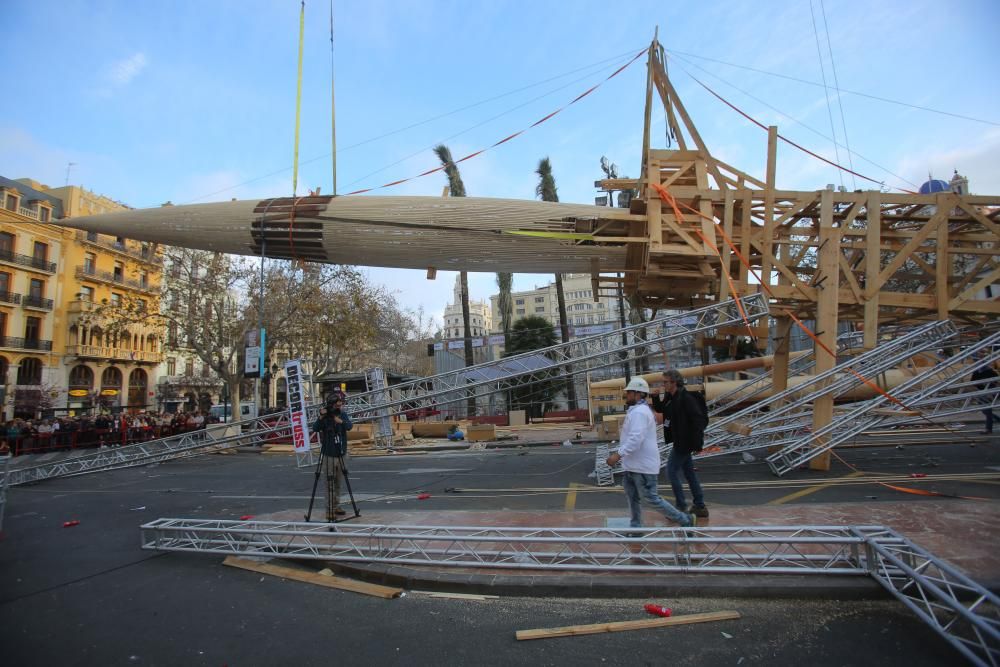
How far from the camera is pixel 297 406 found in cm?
726

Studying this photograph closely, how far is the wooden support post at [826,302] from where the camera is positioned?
8172mm

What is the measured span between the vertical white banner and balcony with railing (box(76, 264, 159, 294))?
114 feet

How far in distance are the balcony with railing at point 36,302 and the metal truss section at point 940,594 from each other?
144ft

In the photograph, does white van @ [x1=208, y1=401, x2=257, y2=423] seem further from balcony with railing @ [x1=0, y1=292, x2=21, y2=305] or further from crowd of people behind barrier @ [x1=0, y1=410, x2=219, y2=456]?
balcony with railing @ [x1=0, y1=292, x2=21, y2=305]

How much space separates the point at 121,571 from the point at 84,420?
2071cm

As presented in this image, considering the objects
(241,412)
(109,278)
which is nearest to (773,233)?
(241,412)

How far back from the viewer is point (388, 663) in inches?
120

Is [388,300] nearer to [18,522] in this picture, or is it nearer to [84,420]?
[84,420]

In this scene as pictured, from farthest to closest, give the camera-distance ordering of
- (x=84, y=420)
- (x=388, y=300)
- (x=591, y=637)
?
(x=388, y=300), (x=84, y=420), (x=591, y=637)

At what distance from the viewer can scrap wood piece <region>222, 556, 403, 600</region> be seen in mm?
4207

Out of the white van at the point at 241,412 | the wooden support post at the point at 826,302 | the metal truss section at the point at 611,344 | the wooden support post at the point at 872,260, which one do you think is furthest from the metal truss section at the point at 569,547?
the white van at the point at 241,412

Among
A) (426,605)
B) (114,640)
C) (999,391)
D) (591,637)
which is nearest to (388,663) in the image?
(426,605)

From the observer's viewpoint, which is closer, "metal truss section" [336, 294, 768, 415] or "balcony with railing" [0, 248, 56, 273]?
"metal truss section" [336, 294, 768, 415]

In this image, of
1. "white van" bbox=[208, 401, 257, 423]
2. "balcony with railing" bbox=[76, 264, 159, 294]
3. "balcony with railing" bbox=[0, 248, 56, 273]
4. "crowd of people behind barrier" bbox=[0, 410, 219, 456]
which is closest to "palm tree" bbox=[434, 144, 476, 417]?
"white van" bbox=[208, 401, 257, 423]
